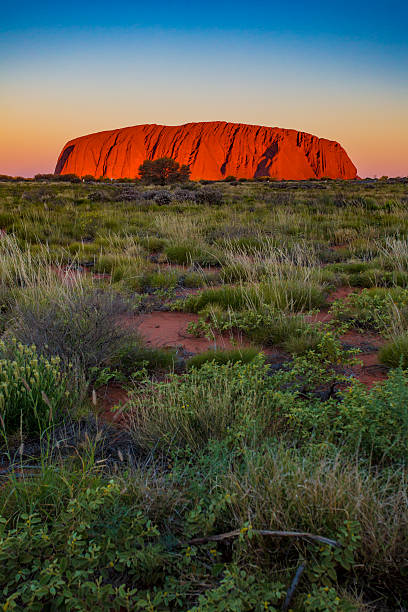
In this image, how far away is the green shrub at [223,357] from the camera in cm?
332

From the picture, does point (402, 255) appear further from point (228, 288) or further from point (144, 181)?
point (144, 181)

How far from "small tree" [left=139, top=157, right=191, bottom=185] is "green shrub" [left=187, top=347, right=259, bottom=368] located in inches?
1508

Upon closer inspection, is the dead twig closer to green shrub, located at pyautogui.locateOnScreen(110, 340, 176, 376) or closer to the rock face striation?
green shrub, located at pyautogui.locateOnScreen(110, 340, 176, 376)

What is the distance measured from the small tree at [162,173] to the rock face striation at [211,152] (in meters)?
54.4

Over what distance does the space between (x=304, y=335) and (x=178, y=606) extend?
8.72 ft

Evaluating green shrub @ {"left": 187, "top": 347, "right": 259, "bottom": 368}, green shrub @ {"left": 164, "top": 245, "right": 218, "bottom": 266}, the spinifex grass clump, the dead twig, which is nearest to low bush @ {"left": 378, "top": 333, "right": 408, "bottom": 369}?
green shrub @ {"left": 187, "top": 347, "right": 259, "bottom": 368}

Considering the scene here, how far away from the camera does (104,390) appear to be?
309 cm

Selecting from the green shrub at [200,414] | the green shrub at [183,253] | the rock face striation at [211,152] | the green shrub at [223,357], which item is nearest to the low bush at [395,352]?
the green shrub at [223,357]

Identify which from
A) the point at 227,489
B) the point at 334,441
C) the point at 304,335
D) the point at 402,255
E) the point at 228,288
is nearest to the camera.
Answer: the point at 227,489

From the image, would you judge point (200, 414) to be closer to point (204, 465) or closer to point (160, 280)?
point (204, 465)

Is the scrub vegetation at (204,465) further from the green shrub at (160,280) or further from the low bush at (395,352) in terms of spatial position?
the green shrub at (160,280)

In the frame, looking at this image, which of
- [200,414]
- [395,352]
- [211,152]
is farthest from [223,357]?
[211,152]

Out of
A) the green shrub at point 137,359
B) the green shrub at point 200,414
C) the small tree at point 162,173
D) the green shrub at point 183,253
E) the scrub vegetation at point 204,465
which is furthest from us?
the small tree at point 162,173

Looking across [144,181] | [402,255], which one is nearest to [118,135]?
[144,181]
